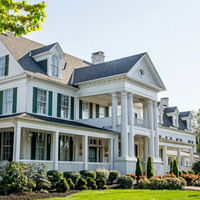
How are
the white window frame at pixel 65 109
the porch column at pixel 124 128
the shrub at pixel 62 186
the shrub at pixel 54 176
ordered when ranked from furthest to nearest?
the white window frame at pixel 65 109, the porch column at pixel 124 128, the shrub at pixel 54 176, the shrub at pixel 62 186

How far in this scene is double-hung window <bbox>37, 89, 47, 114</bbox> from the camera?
22409 mm

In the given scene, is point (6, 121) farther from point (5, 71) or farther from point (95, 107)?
point (95, 107)

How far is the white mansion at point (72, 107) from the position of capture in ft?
69.1

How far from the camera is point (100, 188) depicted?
1942cm

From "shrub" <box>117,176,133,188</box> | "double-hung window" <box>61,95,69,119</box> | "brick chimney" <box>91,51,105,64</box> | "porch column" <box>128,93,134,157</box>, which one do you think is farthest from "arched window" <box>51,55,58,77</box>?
"shrub" <box>117,176,133,188</box>

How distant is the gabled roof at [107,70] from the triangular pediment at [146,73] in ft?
1.46

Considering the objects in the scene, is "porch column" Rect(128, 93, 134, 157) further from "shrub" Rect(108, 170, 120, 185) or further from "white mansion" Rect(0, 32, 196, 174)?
"shrub" Rect(108, 170, 120, 185)

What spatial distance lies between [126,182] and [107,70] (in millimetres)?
9430

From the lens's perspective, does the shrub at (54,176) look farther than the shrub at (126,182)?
No

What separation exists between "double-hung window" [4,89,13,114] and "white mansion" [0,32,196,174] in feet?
0.15

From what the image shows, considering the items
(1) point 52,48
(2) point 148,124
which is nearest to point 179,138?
(2) point 148,124

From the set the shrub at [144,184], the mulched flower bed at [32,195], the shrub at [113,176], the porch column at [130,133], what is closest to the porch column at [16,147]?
the mulched flower bed at [32,195]

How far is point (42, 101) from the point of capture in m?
22.8

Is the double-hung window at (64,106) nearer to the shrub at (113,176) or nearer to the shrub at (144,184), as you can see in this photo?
the shrub at (113,176)
